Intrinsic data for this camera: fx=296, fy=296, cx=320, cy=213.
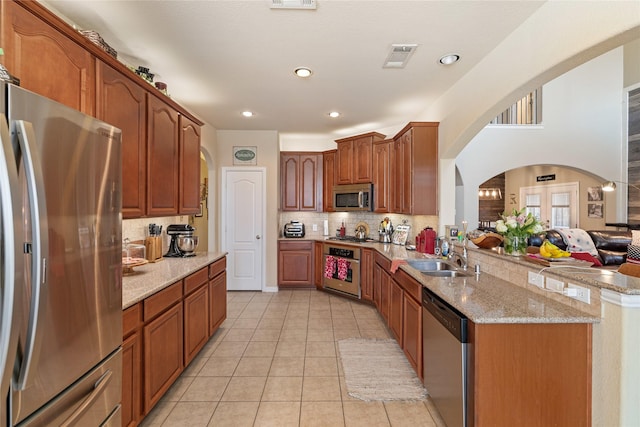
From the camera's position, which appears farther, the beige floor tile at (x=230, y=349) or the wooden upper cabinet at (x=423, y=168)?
the wooden upper cabinet at (x=423, y=168)

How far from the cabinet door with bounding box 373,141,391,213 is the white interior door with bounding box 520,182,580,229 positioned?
16.0ft

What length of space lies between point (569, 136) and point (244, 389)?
24.2ft

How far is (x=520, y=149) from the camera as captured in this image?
6.17 meters

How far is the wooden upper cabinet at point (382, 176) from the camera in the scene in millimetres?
4477

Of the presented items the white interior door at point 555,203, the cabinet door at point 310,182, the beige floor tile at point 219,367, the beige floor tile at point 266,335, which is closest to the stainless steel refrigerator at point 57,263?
the beige floor tile at point 219,367

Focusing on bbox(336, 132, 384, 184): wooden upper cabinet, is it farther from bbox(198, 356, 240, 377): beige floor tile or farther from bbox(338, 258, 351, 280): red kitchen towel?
bbox(198, 356, 240, 377): beige floor tile

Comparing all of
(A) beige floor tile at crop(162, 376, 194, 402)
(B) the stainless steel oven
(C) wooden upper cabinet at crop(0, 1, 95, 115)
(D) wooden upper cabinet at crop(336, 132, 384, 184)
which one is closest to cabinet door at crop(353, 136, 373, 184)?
(D) wooden upper cabinet at crop(336, 132, 384, 184)

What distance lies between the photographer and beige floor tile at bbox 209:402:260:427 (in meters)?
2.03

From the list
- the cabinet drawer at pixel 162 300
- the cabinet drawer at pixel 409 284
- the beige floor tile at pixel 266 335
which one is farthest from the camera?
the beige floor tile at pixel 266 335

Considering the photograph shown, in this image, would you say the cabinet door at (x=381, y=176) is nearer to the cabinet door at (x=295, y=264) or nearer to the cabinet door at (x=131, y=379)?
the cabinet door at (x=295, y=264)

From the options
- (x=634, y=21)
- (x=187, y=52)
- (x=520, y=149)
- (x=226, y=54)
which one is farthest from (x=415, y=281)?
(x=520, y=149)

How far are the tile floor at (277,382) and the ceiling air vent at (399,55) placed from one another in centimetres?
285

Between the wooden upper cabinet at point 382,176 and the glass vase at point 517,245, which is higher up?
the wooden upper cabinet at point 382,176

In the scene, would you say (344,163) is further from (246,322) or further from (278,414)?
(278,414)
